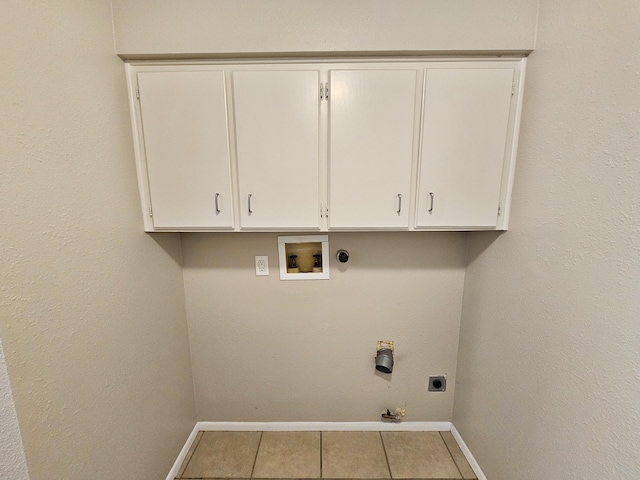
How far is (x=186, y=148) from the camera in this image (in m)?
Answer: 1.25

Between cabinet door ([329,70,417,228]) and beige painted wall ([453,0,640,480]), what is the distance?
502mm

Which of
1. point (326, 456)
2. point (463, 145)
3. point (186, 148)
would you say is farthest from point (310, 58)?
point (326, 456)

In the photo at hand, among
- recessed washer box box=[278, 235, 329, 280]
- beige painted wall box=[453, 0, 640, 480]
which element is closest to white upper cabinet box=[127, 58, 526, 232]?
beige painted wall box=[453, 0, 640, 480]

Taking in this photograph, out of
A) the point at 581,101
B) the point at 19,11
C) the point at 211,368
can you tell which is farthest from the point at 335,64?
the point at 211,368

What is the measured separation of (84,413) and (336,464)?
130 cm

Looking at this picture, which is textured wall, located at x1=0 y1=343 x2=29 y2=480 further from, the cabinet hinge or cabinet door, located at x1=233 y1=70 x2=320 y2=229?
the cabinet hinge

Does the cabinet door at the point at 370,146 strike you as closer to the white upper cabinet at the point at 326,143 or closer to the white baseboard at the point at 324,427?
the white upper cabinet at the point at 326,143

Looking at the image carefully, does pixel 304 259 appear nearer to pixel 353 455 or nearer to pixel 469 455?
pixel 353 455

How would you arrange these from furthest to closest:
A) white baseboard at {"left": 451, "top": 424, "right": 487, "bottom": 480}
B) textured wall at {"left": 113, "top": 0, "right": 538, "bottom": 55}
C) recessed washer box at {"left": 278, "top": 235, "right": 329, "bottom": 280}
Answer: recessed washer box at {"left": 278, "top": 235, "right": 329, "bottom": 280} < white baseboard at {"left": 451, "top": 424, "right": 487, "bottom": 480} < textured wall at {"left": 113, "top": 0, "right": 538, "bottom": 55}

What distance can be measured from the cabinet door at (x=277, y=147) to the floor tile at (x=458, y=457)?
1.62 m

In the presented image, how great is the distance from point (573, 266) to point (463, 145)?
639 mm

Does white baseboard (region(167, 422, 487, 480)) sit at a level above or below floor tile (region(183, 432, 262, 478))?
above

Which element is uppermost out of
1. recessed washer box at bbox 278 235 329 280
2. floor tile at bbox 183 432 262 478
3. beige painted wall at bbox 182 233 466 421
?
recessed washer box at bbox 278 235 329 280

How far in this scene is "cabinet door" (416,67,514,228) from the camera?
1.20m
